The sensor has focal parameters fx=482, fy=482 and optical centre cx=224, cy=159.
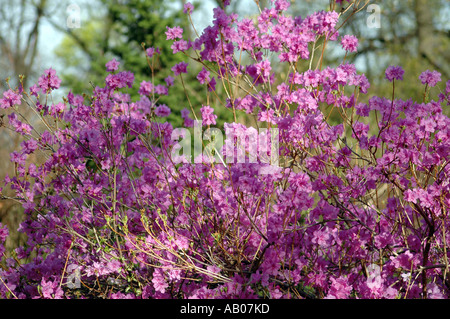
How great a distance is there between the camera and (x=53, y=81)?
383 cm

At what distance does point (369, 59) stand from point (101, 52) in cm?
944

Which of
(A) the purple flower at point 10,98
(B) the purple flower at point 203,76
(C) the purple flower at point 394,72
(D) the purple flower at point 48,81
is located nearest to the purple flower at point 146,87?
(B) the purple flower at point 203,76

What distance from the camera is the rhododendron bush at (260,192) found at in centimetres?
306

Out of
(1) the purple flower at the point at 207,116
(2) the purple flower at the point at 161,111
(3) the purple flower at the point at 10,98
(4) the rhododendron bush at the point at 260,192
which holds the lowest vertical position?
(4) the rhododendron bush at the point at 260,192

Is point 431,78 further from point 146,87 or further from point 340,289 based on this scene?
point 146,87

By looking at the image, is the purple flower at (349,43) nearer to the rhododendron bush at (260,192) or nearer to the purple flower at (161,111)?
the rhododendron bush at (260,192)

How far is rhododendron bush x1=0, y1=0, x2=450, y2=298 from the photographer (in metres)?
3.06

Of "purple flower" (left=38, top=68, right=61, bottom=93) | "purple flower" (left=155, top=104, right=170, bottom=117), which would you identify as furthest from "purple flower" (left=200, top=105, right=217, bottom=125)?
"purple flower" (left=38, top=68, right=61, bottom=93)

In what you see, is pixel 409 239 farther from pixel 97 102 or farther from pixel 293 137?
pixel 97 102

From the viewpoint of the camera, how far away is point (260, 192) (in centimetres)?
301

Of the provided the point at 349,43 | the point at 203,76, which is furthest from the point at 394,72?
the point at 203,76

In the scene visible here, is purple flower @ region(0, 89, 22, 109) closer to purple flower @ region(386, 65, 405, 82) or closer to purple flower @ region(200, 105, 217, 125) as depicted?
purple flower @ region(200, 105, 217, 125)

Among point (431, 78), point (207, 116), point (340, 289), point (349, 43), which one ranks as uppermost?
point (349, 43)
